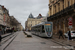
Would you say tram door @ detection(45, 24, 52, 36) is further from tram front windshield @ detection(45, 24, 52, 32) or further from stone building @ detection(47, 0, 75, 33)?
stone building @ detection(47, 0, 75, 33)

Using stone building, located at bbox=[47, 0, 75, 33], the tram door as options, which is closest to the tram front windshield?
the tram door

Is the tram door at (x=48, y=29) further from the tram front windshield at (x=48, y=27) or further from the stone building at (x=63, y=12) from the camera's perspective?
the stone building at (x=63, y=12)

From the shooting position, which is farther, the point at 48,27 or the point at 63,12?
the point at 63,12

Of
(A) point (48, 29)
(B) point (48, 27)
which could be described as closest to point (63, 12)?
(B) point (48, 27)

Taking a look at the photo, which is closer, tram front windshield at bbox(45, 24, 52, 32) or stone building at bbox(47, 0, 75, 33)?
tram front windshield at bbox(45, 24, 52, 32)

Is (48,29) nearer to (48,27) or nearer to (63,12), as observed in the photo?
(48,27)

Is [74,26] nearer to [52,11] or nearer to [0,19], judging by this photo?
[52,11]

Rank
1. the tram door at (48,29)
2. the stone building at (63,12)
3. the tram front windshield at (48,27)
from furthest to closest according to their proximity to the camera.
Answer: the stone building at (63,12) < the tram front windshield at (48,27) < the tram door at (48,29)

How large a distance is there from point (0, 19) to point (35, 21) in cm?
7963

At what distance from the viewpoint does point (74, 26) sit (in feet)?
98.6

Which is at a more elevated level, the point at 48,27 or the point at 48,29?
the point at 48,27

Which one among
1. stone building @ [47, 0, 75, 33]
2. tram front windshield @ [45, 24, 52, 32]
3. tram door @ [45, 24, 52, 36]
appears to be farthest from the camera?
stone building @ [47, 0, 75, 33]

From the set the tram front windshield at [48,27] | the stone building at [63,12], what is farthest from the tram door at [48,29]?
the stone building at [63,12]

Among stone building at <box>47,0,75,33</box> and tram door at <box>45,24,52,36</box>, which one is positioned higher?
stone building at <box>47,0,75,33</box>
